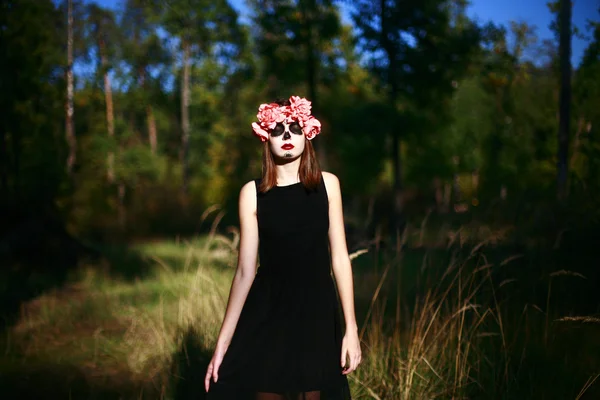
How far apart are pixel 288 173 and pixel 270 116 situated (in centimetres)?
25

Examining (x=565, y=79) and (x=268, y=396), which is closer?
(x=268, y=396)

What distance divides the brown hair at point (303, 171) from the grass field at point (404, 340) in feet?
3.91

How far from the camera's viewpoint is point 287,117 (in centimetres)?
229

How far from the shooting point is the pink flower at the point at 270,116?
229 cm

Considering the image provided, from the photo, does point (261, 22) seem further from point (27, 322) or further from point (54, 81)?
point (27, 322)

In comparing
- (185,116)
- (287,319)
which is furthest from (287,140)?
(185,116)

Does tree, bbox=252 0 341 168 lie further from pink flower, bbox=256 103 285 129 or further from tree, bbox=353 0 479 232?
pink flower, bbox=256 103 285 129

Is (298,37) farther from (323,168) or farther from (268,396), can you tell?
(268,396)

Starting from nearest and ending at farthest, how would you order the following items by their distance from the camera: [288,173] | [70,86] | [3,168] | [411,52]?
1. [288,173]
2. [3,168]
3. [411,52]
4. [70,86]

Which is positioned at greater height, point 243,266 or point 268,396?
point 243,266

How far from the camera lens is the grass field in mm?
3373

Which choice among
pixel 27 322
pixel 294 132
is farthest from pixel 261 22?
pixel 294 132

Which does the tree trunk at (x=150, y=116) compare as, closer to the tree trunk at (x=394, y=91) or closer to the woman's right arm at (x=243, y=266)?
the tree trunk at (x=394, y=91)

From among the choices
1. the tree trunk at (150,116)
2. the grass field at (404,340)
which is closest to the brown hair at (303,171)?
the grass field at (404,340)
